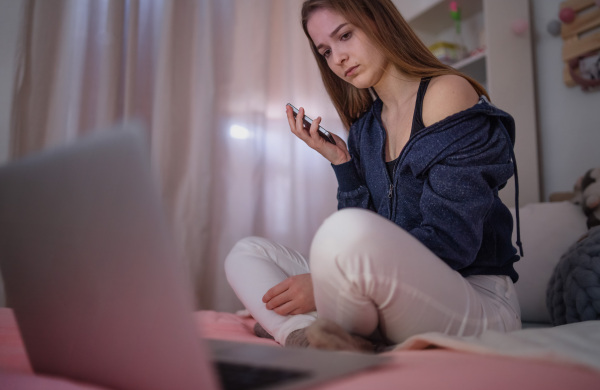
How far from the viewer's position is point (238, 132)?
1.75 metres

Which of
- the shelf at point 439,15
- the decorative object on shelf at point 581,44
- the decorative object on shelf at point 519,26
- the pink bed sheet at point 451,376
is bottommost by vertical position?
the pink bed sheet at point 451,376

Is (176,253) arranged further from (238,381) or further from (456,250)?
(456,250)

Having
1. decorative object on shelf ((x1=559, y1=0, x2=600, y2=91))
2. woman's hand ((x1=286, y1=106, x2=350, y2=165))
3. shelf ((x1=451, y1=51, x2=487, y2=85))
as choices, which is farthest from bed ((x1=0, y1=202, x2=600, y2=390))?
shelf ((x1=451, y1=51, x2=487, y2=85))

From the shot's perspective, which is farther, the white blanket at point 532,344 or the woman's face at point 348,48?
the woman's face at point 348,48

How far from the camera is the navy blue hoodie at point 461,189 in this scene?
712 mm

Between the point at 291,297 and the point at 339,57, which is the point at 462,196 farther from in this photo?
the point at 339,57

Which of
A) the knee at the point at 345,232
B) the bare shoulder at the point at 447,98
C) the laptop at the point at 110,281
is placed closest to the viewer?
the laptop at the point at 110,281

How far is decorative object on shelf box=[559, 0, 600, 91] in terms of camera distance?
1.41 meters

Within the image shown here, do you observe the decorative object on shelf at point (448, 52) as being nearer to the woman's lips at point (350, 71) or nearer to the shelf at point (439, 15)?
the shelf at point (439, 15)

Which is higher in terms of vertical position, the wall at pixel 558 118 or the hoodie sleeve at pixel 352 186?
the wall at pixel 558 118

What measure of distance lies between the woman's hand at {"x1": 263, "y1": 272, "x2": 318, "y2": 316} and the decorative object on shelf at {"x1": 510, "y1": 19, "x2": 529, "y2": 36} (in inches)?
50.7

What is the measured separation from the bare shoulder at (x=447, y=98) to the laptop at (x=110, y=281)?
1.85 feet

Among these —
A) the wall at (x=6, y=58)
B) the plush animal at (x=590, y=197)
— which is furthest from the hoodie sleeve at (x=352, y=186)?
the wall at (x=6, y=58)

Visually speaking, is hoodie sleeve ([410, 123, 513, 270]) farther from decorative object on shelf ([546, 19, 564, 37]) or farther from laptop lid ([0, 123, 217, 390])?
decorative object on shelf ([546, 19, 564, 37])
